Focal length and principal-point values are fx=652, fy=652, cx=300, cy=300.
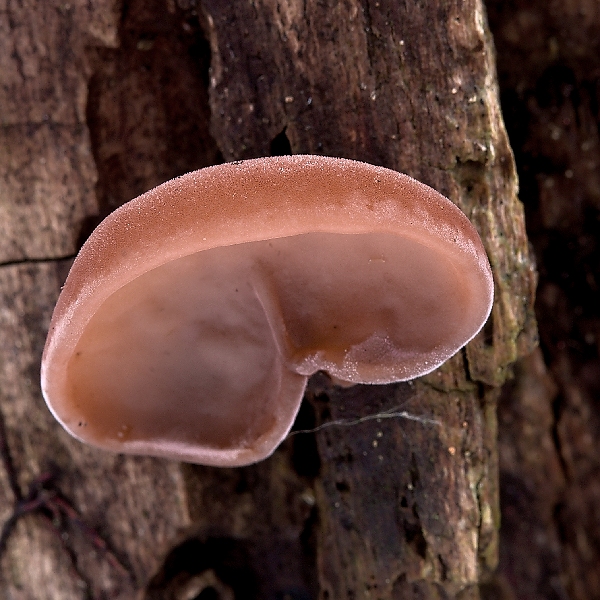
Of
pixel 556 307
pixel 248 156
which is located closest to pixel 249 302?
pixel 248 156

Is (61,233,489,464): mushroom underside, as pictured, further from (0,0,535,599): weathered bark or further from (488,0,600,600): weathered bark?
(488,0,600,600): weathered bark

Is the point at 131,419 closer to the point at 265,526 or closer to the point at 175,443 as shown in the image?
the point at 175,443

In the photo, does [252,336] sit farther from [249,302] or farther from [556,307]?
[556,307]

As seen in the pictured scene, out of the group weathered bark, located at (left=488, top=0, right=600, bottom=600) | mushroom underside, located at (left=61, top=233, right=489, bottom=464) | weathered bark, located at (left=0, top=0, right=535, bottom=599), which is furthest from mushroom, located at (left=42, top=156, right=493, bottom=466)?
weathered bark, located at (left=488, top=0, right=600, bottom=600)

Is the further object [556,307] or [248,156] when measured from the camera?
[556,307]

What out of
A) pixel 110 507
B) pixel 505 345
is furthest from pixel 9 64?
pixel 505 345

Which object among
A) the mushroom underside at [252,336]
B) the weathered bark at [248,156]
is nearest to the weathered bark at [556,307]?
the weathered bark at [248,156]
